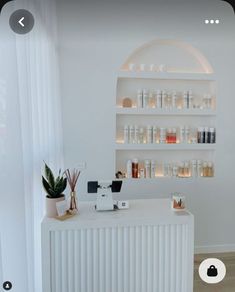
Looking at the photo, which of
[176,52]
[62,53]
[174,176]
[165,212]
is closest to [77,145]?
[62,53]

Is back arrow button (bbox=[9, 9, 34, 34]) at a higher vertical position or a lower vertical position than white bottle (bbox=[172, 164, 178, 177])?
higher

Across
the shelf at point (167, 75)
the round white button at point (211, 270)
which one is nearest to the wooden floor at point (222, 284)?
the round white button at point (211, 270)

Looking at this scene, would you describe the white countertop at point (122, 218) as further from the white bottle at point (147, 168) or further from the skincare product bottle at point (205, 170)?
the skincare product bottle at point (205, 170)

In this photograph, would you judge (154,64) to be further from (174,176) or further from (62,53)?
(174,176)

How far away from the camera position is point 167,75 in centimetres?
243

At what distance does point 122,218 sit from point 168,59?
1.66 metres

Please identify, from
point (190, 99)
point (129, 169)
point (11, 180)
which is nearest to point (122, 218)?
point (11, 180)

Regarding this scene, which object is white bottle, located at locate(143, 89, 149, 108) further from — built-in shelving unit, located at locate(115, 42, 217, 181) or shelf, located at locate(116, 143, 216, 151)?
shelf, located at locate(116, 143, 216, 151)

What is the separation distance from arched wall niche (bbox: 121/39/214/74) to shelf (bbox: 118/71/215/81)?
6cm

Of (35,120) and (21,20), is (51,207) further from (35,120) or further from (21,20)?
(21,20)

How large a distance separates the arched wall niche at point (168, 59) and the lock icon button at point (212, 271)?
1.72 metres

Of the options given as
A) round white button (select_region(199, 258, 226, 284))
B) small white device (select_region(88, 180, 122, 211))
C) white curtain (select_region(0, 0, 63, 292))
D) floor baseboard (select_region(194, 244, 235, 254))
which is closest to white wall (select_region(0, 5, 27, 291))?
white curtain (select_region(0, 0, 63, 292))

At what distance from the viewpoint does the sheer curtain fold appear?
1.17m

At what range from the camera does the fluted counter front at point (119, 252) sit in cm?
140
